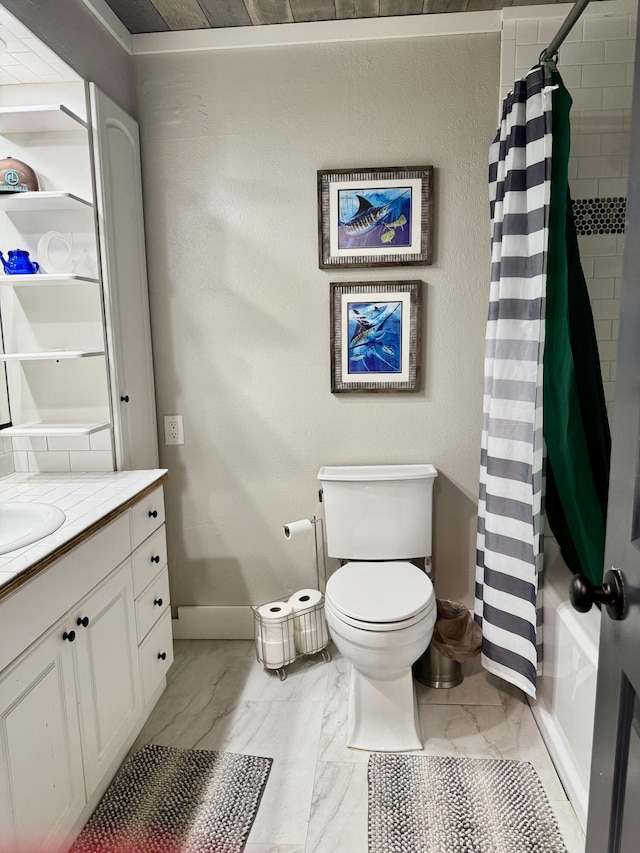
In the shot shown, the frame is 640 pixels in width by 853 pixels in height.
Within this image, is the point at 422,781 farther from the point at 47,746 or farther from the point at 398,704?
the point at 47,746

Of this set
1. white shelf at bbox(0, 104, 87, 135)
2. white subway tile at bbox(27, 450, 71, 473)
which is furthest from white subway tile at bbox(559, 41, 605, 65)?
white subway tile at bbox(27, 450, 71, 473)

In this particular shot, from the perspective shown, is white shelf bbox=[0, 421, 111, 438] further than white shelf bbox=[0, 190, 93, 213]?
Yes

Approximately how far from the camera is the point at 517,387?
73.8 inches

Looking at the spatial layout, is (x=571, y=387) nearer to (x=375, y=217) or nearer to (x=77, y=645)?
(x=375, y=217)

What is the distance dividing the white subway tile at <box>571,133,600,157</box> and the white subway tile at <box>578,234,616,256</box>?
1.00ft

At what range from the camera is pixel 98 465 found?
2.20m

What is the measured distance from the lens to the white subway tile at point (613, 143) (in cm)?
215

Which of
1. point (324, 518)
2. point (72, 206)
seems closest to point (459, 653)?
point (324, 518)

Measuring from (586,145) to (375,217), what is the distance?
821mm

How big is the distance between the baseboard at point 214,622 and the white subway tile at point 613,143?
2375 mm

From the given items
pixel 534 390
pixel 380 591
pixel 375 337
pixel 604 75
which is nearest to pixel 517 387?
pixel 534 390

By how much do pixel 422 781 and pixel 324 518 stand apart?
3.52 ft

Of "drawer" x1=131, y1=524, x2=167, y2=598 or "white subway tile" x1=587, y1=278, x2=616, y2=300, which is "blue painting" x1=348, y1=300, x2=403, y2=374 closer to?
"white subway tile" x1=587, y1=278, x2=616, y2=300

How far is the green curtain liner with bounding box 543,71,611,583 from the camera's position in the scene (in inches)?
67.1
